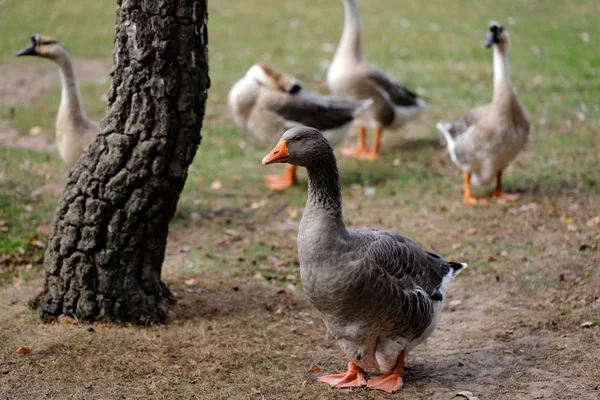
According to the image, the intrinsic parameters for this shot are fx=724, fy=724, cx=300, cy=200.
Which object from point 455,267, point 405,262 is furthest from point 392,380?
point 455,267

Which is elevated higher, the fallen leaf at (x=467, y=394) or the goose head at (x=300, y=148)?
the goose head at (x=300, y=148)

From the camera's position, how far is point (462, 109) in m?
12.8

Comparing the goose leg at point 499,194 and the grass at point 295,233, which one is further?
the goose leg at point 499,194

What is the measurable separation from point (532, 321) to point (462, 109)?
7.17m

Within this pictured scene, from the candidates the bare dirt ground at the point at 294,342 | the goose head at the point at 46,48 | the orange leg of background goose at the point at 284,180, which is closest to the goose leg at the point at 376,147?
the orange leg of background goose at the point at 284,180

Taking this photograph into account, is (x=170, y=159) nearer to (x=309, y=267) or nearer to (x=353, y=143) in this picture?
(x=309, y=267)

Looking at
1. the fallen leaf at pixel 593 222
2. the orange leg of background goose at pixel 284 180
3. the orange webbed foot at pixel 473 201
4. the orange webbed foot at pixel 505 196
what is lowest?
the orange leg of background goose at pixel 284 180

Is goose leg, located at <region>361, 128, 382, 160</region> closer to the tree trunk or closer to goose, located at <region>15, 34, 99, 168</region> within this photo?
goose, located at <region>15, 34, 99, 168</region>

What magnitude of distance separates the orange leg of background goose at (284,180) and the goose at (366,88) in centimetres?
169

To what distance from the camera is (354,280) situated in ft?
15.5

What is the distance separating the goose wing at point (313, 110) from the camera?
32.6ft

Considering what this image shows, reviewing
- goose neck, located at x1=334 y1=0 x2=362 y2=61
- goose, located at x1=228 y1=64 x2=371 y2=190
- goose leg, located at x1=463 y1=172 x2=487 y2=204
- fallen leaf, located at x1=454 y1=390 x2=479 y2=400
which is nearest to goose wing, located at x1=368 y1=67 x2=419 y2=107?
goose neck, located at x1=334 y1=0 x2=362 y2=61

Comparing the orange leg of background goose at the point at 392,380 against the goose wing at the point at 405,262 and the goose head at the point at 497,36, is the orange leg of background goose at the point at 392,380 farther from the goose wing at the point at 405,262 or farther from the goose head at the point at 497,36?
the goose head at the point at 497,36

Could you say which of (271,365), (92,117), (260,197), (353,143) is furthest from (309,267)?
(92,117)
